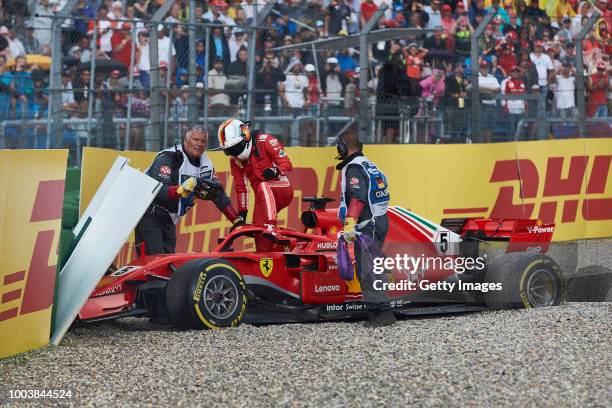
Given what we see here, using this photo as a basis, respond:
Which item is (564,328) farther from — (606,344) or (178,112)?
(178,112)

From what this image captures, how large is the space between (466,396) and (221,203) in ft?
15.3

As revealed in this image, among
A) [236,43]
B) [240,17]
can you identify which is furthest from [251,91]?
[240,17]

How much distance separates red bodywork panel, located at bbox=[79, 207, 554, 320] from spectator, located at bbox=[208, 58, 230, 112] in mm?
3804

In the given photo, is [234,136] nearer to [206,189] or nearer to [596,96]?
[206,189]

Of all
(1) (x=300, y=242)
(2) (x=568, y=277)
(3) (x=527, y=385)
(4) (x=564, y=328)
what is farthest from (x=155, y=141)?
(3) (x=527, y=385)

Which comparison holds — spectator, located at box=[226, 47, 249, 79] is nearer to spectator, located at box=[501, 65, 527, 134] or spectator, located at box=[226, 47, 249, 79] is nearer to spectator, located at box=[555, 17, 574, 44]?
spectator, located at box=[501, 65, 527, 134]

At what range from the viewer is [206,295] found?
8.03 meters

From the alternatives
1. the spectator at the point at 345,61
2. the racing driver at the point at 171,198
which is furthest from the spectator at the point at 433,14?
the racing driver at the point at 171,198

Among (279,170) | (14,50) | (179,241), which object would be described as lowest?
(179,241)

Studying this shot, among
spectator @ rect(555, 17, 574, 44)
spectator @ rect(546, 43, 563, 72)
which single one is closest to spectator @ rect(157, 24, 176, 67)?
spectator @ rect(546, 43, 563, 72)

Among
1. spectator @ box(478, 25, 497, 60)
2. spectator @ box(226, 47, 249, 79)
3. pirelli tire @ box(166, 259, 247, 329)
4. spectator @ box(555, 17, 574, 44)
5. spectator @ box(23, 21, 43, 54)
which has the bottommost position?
pirelli tire @ box(166, 259, 247, 329)

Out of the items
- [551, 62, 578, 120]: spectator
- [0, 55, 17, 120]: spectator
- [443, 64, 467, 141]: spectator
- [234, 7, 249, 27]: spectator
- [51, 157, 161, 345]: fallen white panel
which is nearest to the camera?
[51, 157, 161, 345]: fallen white panel

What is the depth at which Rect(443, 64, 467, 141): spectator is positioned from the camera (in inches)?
553

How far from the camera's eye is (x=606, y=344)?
6590 mm
